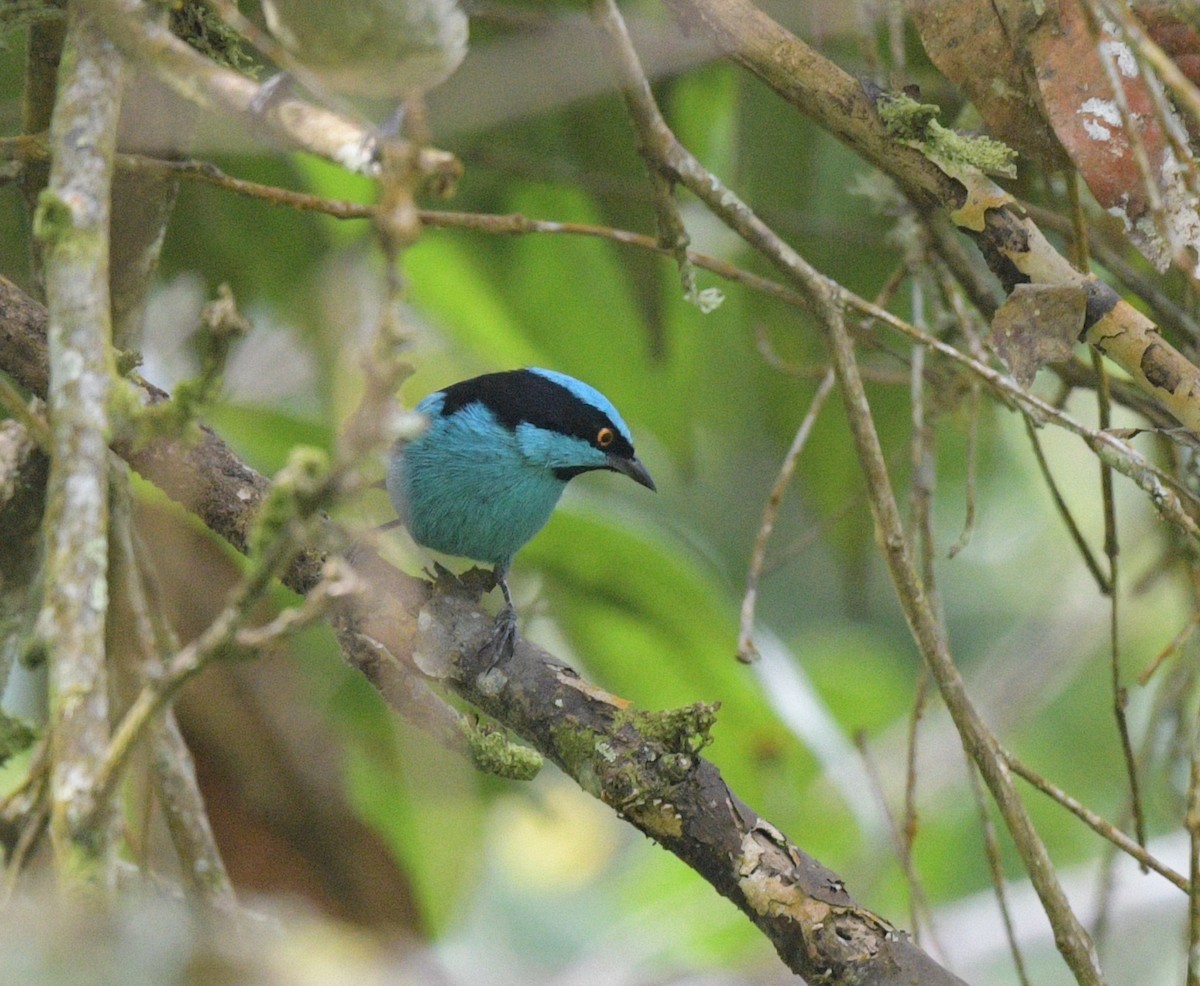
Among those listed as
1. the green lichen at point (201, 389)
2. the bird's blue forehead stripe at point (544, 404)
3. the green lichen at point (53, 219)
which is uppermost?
the bird's blue forehead stripe at point (544, 404)

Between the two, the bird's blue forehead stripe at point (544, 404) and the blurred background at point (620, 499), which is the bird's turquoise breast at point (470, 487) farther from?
the blurred background at point (620, 499)

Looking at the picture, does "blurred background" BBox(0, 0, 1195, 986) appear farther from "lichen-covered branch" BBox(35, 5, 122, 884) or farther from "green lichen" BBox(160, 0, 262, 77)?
"lichen-covered branch" BBox(35, 5, 122, 884)

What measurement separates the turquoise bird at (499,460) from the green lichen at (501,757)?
1.49 metres

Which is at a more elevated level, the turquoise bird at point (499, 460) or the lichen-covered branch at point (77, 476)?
the turquoise bird at point (499, 460)

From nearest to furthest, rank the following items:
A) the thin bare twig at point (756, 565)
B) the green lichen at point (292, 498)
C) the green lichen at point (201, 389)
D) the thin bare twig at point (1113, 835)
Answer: the green lichen at point (292, 498) < the green lichen at point (201, 389) < the thin bare twig at point (1113, 835) < the thin bare twig at point (756, 565)

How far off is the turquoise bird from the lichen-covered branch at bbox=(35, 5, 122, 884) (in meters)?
2.20

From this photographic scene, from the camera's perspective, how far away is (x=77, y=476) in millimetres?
1421

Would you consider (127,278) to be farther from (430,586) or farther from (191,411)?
(191,411)

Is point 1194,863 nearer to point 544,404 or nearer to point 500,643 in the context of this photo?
point 500,643

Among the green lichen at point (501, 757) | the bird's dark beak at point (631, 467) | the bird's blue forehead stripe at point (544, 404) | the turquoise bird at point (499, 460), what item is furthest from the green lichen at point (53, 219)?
the bird's dark beak at point (631, 467)

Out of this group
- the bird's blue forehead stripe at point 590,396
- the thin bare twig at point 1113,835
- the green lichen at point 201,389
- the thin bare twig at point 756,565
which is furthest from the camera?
the bird's blue forehead stripe at point 590,396

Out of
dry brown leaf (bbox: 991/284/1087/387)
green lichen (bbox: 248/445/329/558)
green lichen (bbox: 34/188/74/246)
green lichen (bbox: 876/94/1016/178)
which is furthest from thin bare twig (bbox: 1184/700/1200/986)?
green lichen (bbox: 34/188/74/246)

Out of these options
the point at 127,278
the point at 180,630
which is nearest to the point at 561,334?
the point at 180,630

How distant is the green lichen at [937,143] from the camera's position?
254cm
